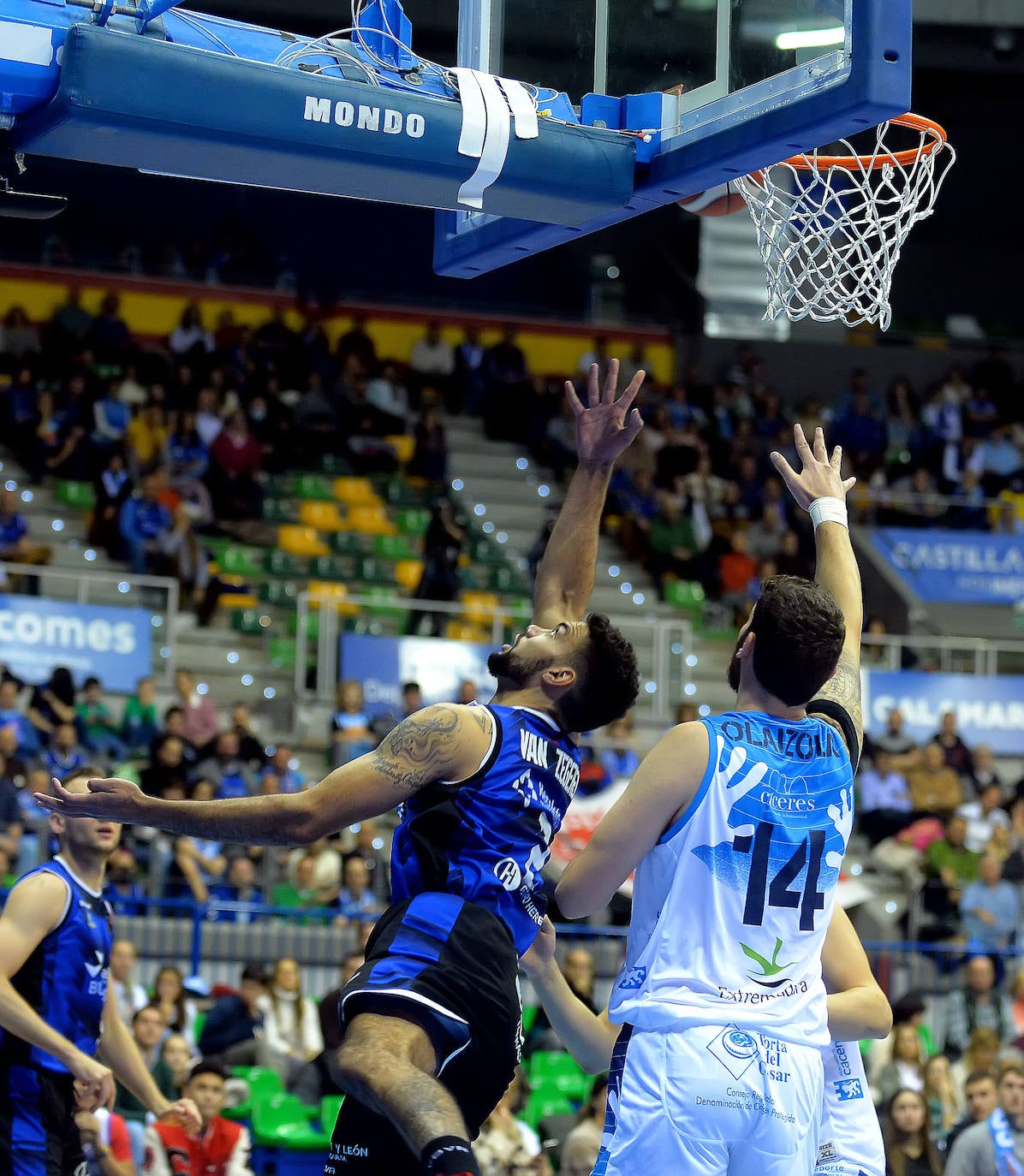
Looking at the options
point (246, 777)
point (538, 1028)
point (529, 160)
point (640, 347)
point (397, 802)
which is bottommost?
point (538, 1028)

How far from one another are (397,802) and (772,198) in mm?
2566

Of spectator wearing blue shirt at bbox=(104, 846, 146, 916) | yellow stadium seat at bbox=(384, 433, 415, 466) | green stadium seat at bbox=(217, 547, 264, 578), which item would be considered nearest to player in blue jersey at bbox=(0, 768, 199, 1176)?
spectator wearing blue shirt at bbox=(104, 846, 146, 916)

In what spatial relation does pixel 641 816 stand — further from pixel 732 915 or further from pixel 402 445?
pixel 402 445

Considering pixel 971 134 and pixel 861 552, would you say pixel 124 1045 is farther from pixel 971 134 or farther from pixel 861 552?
pixel 971 134

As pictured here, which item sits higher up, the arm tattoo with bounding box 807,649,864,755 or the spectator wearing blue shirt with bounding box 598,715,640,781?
the arm tattoo with bounding box 807,649,864,755

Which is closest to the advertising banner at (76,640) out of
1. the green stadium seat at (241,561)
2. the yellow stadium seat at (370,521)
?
the green stadium seat at (241,561)

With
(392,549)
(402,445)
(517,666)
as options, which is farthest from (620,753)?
(517,666)

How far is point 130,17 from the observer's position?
184 inches

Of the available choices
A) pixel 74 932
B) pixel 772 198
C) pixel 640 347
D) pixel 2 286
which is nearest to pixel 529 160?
pixel 772 198

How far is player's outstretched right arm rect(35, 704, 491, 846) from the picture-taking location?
14.0ft

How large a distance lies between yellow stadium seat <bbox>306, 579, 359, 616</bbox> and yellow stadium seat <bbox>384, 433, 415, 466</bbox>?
3.11 m

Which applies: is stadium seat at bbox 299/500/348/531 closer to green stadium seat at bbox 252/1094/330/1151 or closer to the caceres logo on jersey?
green stadium seat at bbox 252/1094/330/1151

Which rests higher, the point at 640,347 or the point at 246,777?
the point at 640,347

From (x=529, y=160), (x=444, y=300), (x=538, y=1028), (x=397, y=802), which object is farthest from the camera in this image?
(x=444, y=300)
